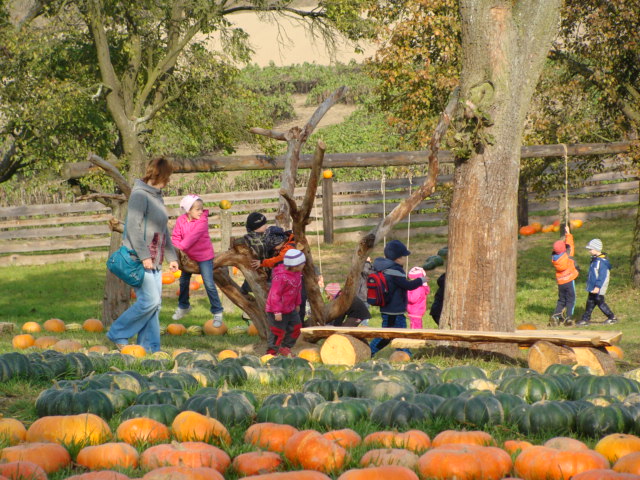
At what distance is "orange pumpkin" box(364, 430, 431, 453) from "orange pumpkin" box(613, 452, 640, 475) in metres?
0.96

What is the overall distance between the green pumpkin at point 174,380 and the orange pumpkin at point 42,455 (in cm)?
184

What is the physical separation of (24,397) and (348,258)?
56.1 ft

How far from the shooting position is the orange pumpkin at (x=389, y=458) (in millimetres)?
3904

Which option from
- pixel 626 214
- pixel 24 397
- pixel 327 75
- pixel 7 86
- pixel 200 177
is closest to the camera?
pixel 24 397

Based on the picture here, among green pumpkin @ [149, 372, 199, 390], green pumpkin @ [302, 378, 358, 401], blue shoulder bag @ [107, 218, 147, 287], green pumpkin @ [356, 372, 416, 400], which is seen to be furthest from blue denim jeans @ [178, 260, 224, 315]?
green pumpkin @ [356, 372, 416, 400]

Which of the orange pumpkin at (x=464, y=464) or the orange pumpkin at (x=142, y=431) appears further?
the orange pumpkin at (x=142, y=431)

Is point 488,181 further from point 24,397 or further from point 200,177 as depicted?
point 200,177

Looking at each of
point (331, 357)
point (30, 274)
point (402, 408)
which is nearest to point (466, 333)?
point (331, 357)

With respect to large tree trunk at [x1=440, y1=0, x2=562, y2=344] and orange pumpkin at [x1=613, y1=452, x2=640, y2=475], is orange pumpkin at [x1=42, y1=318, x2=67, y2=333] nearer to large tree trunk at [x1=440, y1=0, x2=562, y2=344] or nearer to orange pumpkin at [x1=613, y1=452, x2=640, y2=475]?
large tree trunk at [x1=440, y1=0, x2=562, y2=344]

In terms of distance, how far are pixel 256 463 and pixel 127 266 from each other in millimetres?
4881

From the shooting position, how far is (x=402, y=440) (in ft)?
14.3

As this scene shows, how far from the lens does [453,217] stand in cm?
959

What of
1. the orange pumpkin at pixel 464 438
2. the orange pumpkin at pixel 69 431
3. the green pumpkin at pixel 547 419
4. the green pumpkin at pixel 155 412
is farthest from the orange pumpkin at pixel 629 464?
the orange pumpkin at pixel 69 431

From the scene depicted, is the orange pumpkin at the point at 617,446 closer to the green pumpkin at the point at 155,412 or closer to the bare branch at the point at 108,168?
the green pumpkin at the point at 155,412
